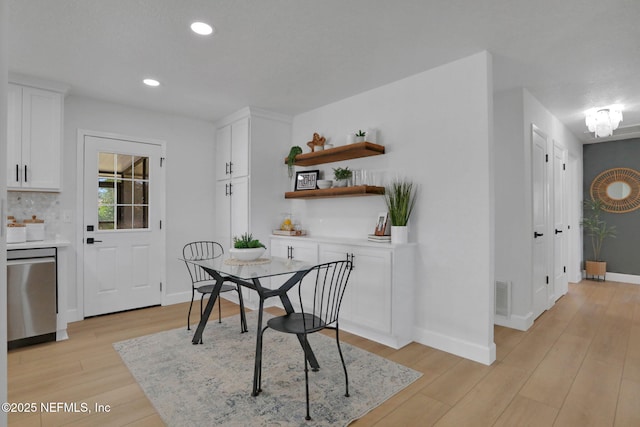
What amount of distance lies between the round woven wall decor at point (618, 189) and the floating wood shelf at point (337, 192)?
495 centimetres

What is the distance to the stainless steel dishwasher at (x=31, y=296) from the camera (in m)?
2.96

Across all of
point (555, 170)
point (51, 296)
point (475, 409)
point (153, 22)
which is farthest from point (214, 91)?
point (555, 170)

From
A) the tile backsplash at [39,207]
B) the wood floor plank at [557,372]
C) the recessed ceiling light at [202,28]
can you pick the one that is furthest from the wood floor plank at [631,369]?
the tile backsplash at [39,207]

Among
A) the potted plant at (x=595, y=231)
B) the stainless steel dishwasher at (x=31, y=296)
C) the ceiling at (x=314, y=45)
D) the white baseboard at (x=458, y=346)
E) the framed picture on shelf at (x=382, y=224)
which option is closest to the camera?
the ceiling at (x=314, y=45)

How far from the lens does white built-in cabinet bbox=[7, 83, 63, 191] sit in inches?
127

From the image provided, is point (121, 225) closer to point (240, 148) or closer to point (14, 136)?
point (14, 136)

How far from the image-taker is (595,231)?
19.3 ft

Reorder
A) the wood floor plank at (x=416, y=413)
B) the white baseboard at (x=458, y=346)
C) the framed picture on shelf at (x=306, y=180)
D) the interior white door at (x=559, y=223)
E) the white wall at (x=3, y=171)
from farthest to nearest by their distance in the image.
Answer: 1. the interior white door at (x=559, y=223)
2. the framed picture on shelf at (x=306, y=180)
3. the white baseboard at (x=458, y=346)
4. the wood floor plank at (x=416, y=413)
5. the white wall at (x=3, y=171)

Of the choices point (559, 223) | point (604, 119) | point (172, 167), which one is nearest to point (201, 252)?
point (172, 167)

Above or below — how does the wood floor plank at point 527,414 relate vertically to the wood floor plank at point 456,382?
below

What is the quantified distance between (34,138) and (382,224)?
350 cm

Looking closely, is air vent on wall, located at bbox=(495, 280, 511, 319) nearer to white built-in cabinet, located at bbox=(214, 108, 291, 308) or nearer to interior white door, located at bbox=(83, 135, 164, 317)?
white built-in cabinet, located at bbox=(214, 108, 291, 308)

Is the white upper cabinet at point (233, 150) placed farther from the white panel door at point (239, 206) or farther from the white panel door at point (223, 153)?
the white panel door at point (239, 206)

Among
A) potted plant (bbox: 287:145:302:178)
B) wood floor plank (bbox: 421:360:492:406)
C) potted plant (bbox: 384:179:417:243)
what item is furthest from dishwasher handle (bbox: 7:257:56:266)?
wood floor plank (bbox: 421:360:492:406)
